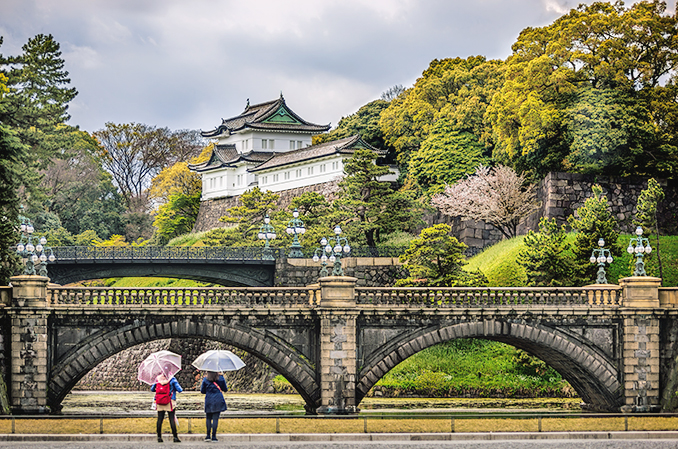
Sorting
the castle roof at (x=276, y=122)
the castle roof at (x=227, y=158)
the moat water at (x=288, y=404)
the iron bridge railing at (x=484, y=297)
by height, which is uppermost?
the castle roof at (x=276, y=122)

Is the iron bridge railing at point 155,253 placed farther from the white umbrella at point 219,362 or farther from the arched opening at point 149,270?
the white umbrella at point 219,362

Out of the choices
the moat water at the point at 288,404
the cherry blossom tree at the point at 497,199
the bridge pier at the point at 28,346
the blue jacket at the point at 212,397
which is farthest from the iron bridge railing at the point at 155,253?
the blue jacket at the point at 212,397

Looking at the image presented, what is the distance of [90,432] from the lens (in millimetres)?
30922

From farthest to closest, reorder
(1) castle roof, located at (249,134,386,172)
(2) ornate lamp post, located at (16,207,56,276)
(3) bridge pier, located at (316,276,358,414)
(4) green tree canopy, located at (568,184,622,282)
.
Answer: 1. (1) castle roof, located at (249,134,386,172)
2. (4) green tree canopy, located at (568,184,622,282)
3. (2) ornate lamp post, located at (16,207,56,276)
4. (3) bridge pier, located at (316,276,358,414)

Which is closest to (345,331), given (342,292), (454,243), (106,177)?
(342,292)

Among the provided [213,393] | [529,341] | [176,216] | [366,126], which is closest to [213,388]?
[213,393]

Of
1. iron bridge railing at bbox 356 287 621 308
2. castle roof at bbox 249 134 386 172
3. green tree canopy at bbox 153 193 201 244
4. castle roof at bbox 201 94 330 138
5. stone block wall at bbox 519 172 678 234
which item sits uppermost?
castle roof at bbox 201 94 330 138

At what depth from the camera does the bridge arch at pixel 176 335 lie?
4109 cm

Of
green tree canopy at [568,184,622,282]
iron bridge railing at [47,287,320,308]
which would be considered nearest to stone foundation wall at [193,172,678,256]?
green tree canopy at [568,184,622,282]

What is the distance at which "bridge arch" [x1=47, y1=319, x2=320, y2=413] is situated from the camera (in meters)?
41.1

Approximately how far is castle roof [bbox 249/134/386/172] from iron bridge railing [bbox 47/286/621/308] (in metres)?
42.2

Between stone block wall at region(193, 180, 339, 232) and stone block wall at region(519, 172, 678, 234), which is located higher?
stone block wall at region(193, 180, 339, 232)

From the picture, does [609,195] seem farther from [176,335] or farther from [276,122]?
[276,122]

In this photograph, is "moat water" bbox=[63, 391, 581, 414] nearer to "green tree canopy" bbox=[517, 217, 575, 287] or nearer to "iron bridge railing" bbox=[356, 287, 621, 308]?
"iron bridge railing" bbox=[356, 287, 621, 308]
